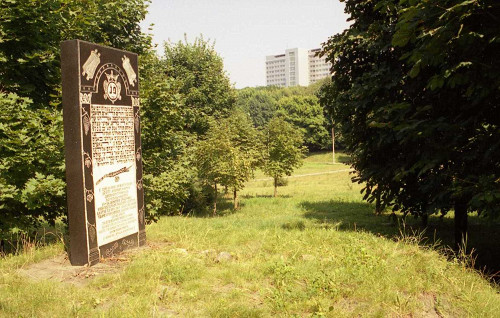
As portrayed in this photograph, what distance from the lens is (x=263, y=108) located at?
94.6 metres

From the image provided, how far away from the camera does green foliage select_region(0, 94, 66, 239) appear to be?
23.6 ft

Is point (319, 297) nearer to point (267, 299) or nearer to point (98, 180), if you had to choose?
point (267, 299)

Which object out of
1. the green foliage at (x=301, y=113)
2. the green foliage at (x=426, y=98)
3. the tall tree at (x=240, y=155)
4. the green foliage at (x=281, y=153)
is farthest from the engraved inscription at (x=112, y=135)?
the green foliage at (x=301, y=113)

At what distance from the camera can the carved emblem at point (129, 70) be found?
7555 millimetres

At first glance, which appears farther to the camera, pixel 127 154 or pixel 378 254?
pixel 127 154

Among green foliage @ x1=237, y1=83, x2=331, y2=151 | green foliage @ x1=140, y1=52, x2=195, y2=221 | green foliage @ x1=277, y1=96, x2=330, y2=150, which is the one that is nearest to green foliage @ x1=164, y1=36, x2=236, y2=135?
green foliage @ x1=140, y1=52, x2=195, y2=221

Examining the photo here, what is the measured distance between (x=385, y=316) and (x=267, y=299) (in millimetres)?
1495

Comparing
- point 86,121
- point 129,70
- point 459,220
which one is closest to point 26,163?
point 86,121

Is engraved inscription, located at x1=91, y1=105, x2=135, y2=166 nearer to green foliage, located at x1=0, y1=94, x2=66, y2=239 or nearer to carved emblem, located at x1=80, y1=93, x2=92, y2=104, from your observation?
carved emblem, located at x1=80, y1=93, x2=92, y2=104

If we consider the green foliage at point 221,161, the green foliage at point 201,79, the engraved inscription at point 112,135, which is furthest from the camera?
the green foliage at point 201,79

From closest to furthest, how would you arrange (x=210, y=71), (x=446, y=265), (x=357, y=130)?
(x=446, y=265) → (x=357, y=130) → (x=210, y=71)

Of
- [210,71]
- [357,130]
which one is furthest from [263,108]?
[357,130]

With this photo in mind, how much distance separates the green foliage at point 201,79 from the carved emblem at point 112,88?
730 inches

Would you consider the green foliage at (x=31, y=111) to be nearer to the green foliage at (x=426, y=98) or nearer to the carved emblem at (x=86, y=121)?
the carved emblem at (x=86, y=121)
